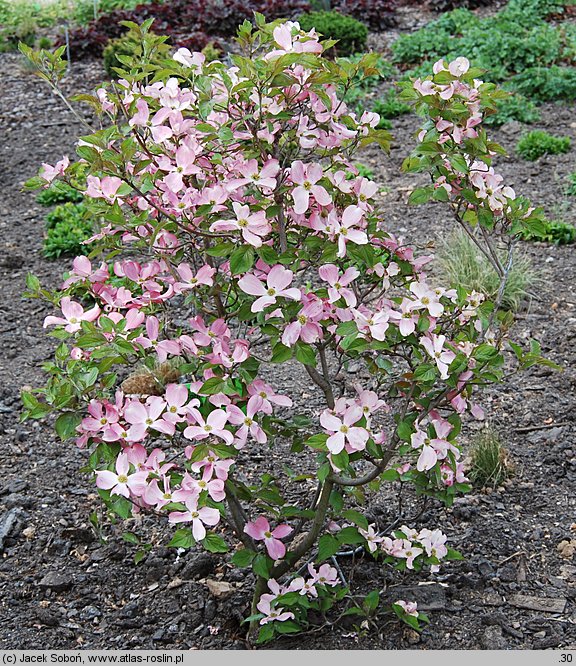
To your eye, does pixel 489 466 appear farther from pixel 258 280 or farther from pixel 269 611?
pixel 258 280

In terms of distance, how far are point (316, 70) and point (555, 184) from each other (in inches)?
149

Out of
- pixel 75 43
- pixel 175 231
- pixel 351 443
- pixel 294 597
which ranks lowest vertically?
pixel 75 43

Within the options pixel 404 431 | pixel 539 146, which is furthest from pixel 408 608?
pixel 539 146

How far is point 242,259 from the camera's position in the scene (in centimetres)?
202

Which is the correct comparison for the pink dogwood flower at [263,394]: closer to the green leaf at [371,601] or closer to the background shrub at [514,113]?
the green leaf at [371,601]

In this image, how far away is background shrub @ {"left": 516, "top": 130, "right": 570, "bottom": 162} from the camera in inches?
229

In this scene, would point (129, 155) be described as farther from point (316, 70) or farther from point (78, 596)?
point (78, 596)

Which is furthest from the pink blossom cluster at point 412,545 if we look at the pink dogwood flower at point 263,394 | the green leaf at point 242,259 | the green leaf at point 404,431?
the green leaf at point 242,259

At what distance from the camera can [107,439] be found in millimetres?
2094

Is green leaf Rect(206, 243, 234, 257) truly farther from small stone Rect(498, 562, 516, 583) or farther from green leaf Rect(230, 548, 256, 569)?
small stone Rect(498, 562, 516, 583)

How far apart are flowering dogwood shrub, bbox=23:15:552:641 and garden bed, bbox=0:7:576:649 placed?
0.25 metres

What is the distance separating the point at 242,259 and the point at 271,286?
94 millimetres

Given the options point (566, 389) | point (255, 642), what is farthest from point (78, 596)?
point (566, 389)

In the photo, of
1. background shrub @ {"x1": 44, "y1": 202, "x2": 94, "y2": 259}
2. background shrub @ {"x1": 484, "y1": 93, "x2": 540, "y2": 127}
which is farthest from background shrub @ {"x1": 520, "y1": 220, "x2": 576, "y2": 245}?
background shrub @ {"x1": 44, "y1": 202, "x2": 94, "y2": 259}
